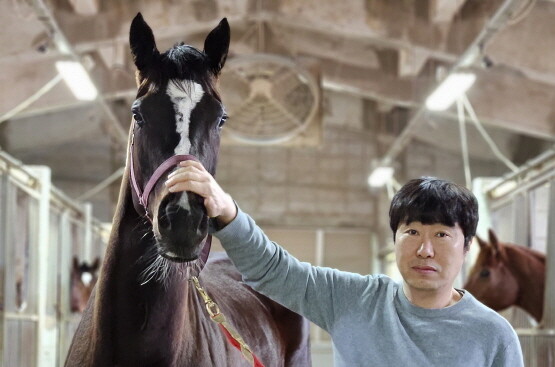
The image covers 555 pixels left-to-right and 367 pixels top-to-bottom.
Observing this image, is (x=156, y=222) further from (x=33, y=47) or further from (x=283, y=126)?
(x=33, y=47)

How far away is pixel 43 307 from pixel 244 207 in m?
7.66

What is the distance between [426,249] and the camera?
1.69 m

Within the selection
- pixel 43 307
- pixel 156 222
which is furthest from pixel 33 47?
pixel 156 222

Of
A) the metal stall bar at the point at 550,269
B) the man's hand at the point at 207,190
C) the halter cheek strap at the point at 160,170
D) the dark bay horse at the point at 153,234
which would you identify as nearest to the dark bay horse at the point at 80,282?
the metal stall bar at the point at 550,269

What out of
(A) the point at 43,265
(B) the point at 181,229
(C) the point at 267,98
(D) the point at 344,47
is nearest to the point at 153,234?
(B) the point at 181,229

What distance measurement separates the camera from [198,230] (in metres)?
1.74

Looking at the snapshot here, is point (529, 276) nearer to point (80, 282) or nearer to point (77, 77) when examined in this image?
point (77, 77)

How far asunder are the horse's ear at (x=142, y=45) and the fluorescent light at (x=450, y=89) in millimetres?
4834

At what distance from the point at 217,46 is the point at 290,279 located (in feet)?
2.47

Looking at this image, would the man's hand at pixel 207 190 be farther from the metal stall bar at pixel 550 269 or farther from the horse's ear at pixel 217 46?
the metal stall bar at pixel 550 269

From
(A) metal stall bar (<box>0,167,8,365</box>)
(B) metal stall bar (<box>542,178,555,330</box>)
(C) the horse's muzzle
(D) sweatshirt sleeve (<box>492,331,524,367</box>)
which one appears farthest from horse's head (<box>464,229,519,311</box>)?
(C) the horse's muzzle

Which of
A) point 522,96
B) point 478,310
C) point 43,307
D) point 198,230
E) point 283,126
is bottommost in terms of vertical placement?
point 43,307

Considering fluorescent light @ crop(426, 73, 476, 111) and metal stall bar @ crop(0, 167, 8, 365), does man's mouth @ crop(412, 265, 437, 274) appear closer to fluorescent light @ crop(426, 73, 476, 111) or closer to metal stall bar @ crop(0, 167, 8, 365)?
metal stall bar @ crop(0, 167, 8, 365)

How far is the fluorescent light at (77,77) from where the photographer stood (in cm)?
644
